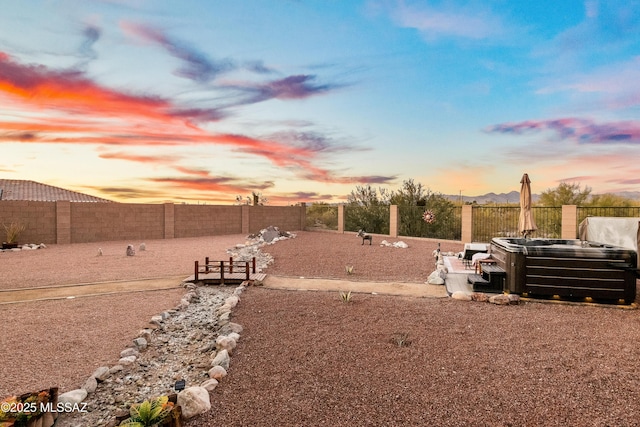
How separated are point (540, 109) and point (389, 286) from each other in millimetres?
8360

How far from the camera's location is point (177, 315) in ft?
19.9

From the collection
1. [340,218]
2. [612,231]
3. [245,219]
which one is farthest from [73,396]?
[245,219]

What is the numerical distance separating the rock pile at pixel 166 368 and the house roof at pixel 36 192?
29929 millimetres

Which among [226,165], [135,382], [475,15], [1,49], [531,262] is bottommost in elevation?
[135,382]

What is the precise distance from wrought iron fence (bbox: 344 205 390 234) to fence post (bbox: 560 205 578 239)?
30.4 feet

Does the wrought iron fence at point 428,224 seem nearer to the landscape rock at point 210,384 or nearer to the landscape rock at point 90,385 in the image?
the landscape rock at point 210,384

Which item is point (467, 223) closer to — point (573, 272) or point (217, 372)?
point (573, 272)

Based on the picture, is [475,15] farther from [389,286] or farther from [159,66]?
[159,66]

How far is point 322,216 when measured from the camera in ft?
85.6

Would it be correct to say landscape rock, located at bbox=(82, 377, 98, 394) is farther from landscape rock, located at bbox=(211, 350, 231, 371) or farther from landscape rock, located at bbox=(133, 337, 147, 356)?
landscape rock, located at bbox=(211, 350, 231, 371)

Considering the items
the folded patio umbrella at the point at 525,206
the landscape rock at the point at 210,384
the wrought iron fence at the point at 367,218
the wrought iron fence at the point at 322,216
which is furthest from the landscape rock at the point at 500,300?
the wrought iron fence at the point at 322,216

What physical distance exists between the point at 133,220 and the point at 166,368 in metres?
17.1

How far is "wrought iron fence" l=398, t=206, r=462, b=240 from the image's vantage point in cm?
2022

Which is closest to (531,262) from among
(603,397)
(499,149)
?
(603,397)
